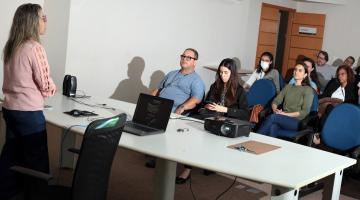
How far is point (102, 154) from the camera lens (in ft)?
7.08

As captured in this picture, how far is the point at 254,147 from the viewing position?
2932 mm

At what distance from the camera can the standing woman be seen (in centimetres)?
289

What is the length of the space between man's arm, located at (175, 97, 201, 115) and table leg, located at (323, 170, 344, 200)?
1896 mm

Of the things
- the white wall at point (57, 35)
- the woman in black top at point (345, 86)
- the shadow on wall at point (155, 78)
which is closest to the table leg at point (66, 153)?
the white wall at point (57, 35)

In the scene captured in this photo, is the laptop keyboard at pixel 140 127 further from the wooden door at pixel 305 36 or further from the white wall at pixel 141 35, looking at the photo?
the wooden door at pixel 305 36

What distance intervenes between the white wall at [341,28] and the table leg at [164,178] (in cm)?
731

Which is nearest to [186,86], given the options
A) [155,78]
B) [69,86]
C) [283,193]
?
[69,86]

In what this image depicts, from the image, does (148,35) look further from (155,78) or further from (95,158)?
(95,158)

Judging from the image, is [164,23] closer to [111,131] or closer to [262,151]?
[262,151]

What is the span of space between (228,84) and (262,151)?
1652mm

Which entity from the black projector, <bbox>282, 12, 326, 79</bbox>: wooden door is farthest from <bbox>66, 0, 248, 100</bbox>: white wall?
the black projector

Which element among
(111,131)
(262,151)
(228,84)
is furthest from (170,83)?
(111,131)

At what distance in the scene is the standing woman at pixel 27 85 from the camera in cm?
289

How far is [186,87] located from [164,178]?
1.94 m
